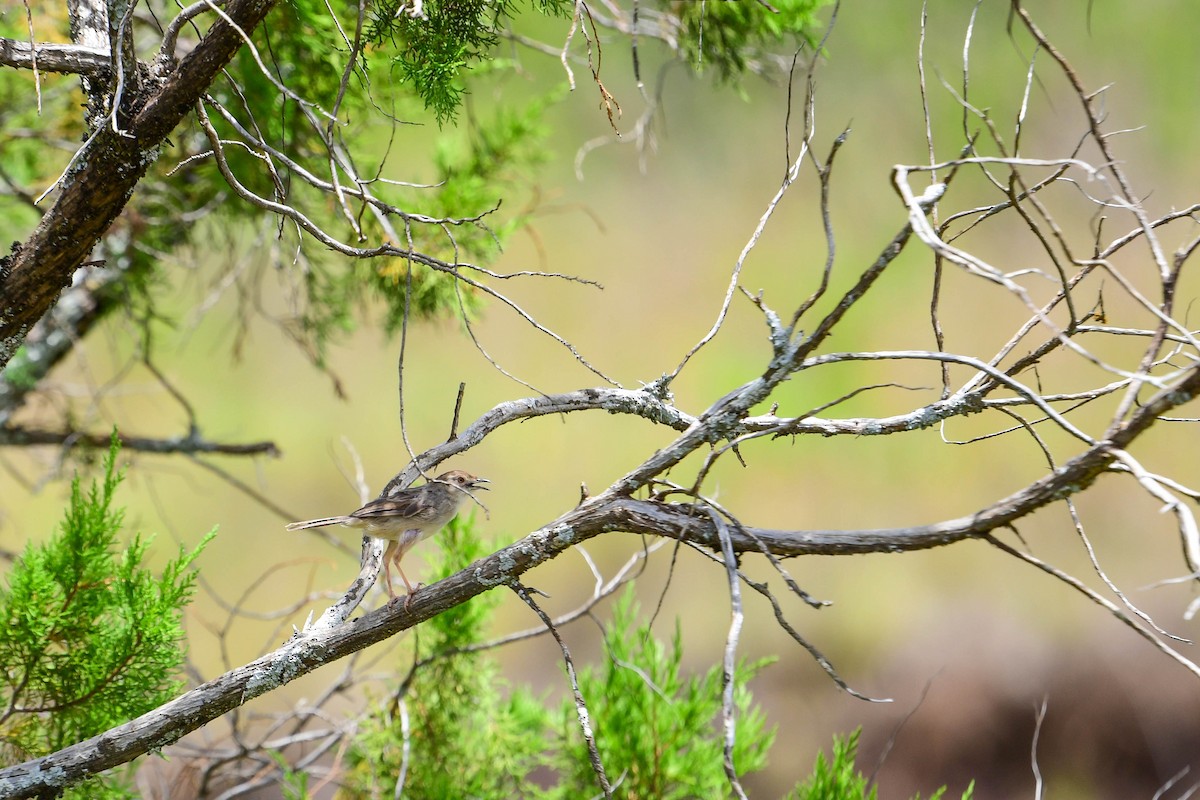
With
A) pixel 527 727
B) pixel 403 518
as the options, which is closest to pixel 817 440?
pixel 527 727

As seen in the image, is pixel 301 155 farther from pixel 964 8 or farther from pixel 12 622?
pixel 964 8

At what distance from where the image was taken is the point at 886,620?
3523 millimetres

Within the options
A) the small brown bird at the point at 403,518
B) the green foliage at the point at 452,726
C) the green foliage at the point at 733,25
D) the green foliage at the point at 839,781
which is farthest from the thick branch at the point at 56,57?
the green foliage at the point at 839,781

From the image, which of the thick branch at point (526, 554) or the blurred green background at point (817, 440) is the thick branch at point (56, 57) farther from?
the blurred green background at point (817, 440)

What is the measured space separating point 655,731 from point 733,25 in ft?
5.02

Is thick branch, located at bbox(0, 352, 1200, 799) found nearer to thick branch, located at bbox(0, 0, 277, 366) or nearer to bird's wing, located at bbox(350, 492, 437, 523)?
bird's wing, located at bbox(350, 492, 437, 523)

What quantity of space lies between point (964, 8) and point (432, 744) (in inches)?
139

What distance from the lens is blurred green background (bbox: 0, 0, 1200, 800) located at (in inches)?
126

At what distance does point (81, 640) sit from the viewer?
1527 millimetres

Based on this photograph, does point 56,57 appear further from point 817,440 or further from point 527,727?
point 817,440

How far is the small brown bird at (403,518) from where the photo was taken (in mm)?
1598

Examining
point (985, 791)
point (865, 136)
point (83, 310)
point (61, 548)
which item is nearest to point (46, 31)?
point (83, 310)

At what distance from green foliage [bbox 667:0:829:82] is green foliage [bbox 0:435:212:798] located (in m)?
1.43

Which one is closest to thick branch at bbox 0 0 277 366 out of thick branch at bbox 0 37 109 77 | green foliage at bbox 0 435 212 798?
thick branch at bbox 0 37 109 77
